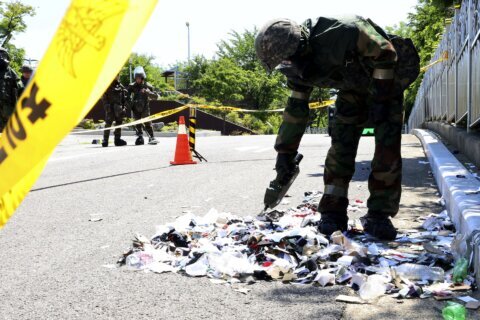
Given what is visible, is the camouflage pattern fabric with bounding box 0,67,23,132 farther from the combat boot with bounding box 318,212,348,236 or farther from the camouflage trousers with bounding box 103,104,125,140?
the combat boot with bounding box 318,212,348,236

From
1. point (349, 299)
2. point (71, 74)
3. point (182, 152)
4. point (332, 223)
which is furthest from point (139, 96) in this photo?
point (71, 74)

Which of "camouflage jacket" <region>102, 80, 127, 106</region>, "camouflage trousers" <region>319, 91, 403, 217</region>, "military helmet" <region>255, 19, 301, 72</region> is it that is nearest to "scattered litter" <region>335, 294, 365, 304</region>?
"camouflage trousers" <region>319, 91, 403, 217</region>

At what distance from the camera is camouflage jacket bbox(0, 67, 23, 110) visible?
1291 centimetres

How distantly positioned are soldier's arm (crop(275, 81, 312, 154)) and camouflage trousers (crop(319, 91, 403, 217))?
0.45m

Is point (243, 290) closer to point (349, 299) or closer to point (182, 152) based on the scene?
point (349, 299)

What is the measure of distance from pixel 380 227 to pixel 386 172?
419 millimetres

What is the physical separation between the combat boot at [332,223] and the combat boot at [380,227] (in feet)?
0.58

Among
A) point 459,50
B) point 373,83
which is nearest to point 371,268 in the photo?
point 373,83

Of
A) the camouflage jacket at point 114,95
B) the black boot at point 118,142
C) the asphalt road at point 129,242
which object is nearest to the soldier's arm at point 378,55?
the asphalt road at point 129,242

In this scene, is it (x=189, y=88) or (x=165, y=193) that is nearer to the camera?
(x=165, y=193)

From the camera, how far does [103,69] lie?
99 centimetres

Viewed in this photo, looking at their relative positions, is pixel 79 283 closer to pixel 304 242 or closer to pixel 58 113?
pixel 304 242

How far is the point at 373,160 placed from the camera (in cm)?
456

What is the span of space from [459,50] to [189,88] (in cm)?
4909
